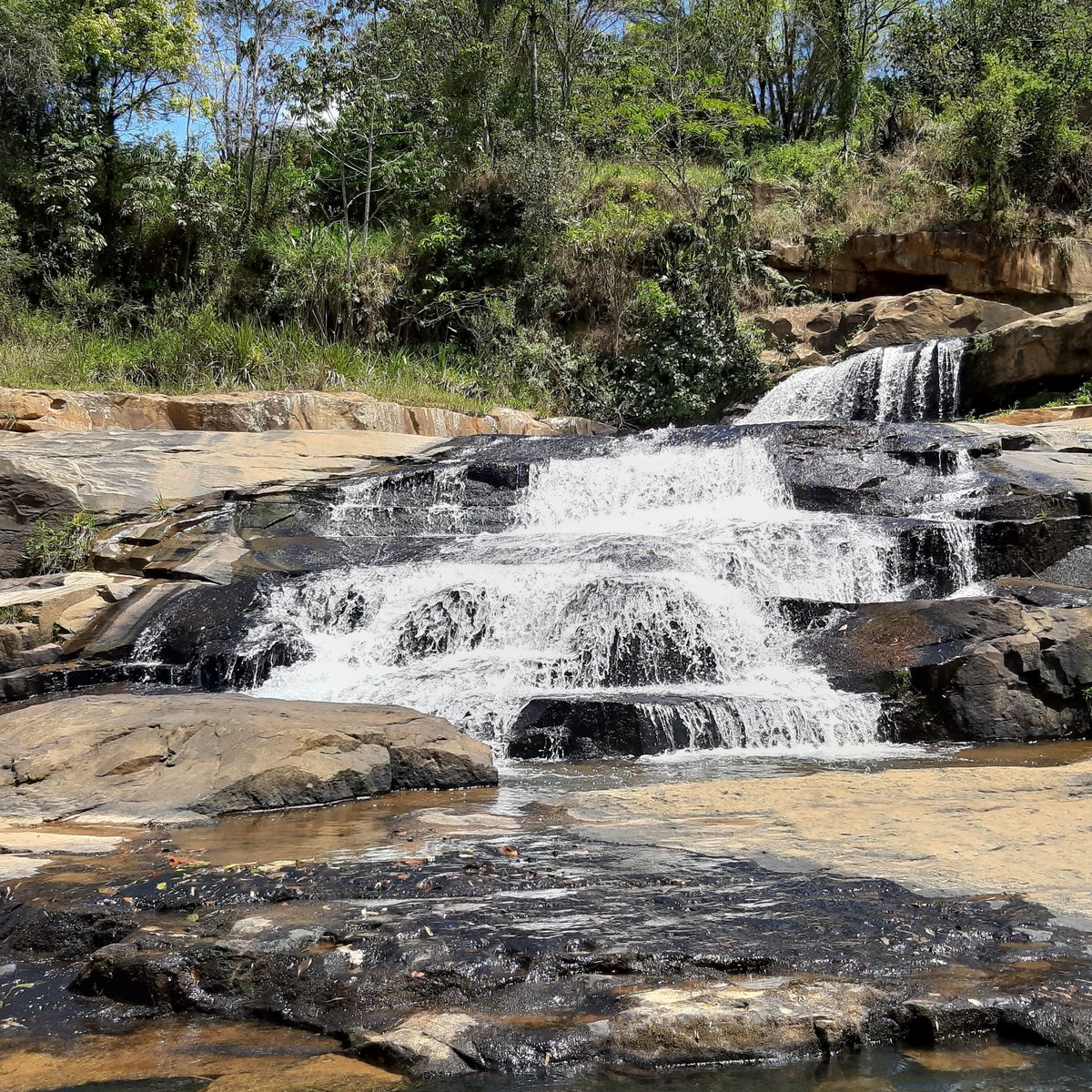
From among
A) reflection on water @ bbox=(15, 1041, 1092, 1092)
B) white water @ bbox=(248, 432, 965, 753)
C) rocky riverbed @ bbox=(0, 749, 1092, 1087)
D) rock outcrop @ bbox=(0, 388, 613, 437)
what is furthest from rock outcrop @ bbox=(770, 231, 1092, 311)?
reflection on water @ bbox=(15, 1041, 1092, 1092)

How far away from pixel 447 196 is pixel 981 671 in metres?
15.9

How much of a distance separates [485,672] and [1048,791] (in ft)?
13.7

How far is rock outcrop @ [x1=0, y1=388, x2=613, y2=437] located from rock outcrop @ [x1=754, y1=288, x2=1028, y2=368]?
264 inches

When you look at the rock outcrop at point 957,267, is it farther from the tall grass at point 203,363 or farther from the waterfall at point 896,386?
the tall grass at point 203,363

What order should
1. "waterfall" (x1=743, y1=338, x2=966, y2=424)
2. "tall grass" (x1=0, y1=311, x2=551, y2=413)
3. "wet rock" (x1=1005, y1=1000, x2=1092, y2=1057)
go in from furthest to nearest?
"waterfall" (x1=743, y1=338, x2=966, y2=424) < "tall grass" (x1=0, y1=311, x2=551, y2=413) < "wet rock" (x1=1005, y1=1000, x2=1092, y2=1057)

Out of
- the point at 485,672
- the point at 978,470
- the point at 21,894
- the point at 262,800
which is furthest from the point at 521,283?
the point at 21,894

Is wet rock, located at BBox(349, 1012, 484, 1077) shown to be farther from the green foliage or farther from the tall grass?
the tall grass

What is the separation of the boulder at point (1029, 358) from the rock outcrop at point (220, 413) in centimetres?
724

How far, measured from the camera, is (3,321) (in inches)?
620

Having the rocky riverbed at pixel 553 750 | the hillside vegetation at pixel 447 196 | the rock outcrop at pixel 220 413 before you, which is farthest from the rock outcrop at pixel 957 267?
the rock outcrop at pixel 220 413

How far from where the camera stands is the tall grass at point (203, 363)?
14516mm

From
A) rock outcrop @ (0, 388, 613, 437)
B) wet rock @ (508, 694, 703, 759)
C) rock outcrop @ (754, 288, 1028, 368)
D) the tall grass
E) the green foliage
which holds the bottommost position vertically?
wet rock @ (508, 694, 703, 759)

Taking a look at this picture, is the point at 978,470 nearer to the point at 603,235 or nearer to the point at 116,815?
the point at 116,815

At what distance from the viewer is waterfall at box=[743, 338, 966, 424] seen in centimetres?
1473
